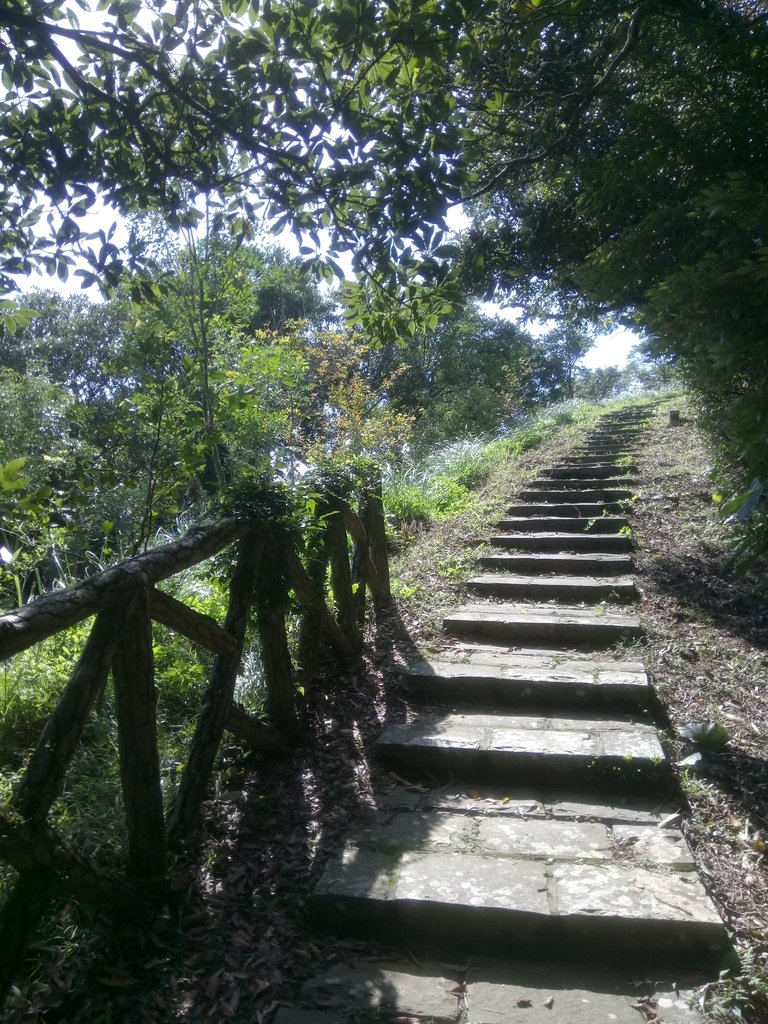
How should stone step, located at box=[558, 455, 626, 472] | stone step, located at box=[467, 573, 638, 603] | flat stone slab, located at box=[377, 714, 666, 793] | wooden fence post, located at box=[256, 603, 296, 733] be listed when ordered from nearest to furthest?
flat stone slab, located at box=[377, 714, 666, 793] → wooden fence post, located at box=[256, 603, 296, 733] → stone step, located at box=[467, 573, 638, 603] → stone step, located at box=[558, 455, 626, 472]

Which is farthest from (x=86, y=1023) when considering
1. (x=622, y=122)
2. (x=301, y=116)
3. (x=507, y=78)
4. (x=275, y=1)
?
(x=622, y=122)

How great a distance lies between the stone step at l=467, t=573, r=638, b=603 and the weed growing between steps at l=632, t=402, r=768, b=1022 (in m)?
0.21

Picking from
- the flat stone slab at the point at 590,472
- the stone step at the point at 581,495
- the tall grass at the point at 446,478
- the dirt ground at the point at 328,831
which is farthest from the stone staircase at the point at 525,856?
the flat stone slab at the point at 590,472

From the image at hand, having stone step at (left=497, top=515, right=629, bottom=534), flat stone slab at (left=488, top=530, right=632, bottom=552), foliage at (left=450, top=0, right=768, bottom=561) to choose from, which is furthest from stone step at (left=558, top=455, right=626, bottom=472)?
flat stone slab at (left=488, top=530, right=632, bottom=552)

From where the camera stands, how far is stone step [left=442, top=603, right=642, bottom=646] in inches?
195

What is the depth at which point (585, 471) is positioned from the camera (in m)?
9.57

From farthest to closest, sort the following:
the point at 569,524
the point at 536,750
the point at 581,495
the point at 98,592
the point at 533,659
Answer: the point at 581,495, the point at 569,524, the point at 533,659, the point at 536,750, the point at 98,592

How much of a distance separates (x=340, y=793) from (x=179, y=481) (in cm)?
196

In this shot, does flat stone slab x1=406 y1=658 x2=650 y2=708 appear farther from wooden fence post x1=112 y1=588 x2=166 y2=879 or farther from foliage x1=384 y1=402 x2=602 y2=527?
foliage x1=384 y1=402 x2=602 y2=527

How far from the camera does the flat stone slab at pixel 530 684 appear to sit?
4078 millimetres

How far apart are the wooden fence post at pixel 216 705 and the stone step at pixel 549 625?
81.9 inches

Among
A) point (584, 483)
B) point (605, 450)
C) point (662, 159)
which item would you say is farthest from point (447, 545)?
point (605, 450)

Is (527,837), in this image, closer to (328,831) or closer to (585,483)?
(328,831)

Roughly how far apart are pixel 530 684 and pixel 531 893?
1.61 m
